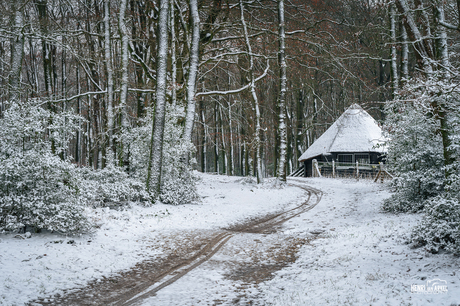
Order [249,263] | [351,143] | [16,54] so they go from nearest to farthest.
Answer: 1. [249,263]
2. [16,54]
3. [351,143]

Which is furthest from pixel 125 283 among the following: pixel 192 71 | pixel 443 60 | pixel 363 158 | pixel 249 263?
pixel 363 158

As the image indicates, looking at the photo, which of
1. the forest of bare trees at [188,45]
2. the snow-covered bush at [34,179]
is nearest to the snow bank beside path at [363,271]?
the snow-covered bush at [34,179]

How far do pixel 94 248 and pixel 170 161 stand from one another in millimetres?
6279

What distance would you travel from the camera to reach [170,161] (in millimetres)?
12453

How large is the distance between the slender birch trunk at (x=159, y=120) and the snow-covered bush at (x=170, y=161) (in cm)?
66

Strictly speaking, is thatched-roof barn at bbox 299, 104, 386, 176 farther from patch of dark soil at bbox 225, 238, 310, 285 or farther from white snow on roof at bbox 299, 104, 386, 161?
patch of dark soil at bbox 225, 238, 310, 285

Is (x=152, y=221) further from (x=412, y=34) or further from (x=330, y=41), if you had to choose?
(x=330, y=41)

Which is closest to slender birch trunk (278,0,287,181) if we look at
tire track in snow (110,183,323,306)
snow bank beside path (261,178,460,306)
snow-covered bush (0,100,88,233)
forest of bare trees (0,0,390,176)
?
forest of bare trees (0,0,390,176)

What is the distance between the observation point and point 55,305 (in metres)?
4.32

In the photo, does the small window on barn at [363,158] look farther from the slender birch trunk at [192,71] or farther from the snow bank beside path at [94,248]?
the slender birch trunk at [192,71]

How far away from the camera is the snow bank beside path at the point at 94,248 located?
15.6 feet

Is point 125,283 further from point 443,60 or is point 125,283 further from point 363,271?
point 443,60

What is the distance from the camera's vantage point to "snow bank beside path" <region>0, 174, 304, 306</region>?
4.74m

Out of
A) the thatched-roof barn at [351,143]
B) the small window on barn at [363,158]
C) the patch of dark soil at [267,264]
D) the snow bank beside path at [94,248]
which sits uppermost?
the thatched-roof barn at [351,143]
